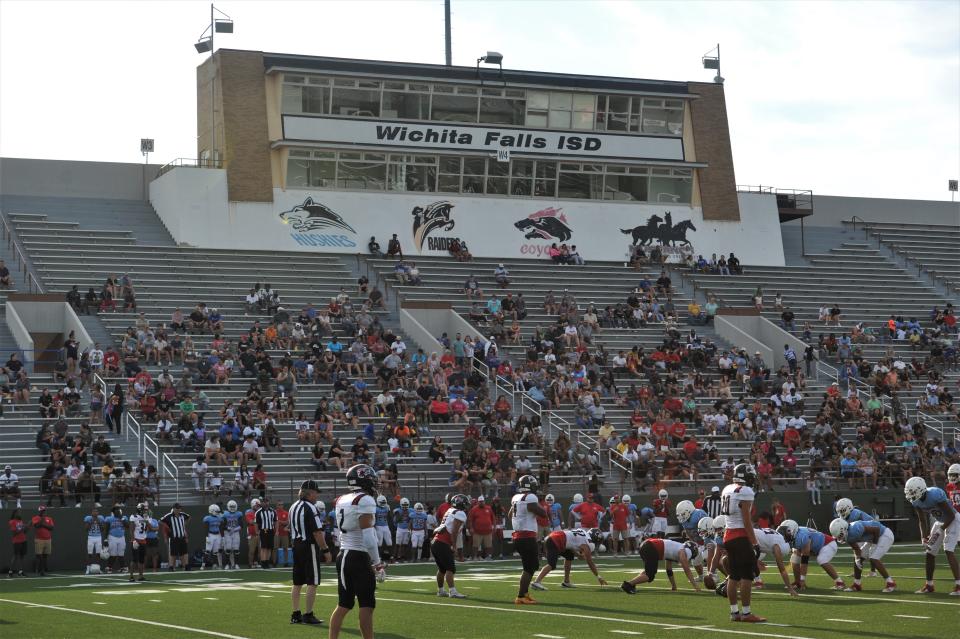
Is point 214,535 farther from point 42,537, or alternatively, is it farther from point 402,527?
point 402,527

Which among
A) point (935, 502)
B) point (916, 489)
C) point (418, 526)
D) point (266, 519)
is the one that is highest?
point (916, 489)

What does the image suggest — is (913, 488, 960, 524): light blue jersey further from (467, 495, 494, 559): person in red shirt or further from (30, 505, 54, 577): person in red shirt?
(30, 505, 54, 577): person in red shirt

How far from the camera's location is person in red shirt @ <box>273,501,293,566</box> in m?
27.4

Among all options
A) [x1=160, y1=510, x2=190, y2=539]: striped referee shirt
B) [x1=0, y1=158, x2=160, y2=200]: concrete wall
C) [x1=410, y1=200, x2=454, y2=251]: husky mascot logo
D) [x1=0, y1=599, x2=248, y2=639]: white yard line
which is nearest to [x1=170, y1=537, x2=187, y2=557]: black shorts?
[x1=160, y1=510, x2=190, y2=539]: striped referee shirt

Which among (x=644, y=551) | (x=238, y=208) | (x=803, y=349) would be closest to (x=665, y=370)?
(x=803, y=349)

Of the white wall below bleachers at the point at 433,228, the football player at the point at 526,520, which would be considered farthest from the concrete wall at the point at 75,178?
the football player at the point at 526,520

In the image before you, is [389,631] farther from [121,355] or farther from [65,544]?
[121,355]

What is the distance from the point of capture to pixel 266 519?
26719 millimetres

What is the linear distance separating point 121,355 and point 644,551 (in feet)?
62.1

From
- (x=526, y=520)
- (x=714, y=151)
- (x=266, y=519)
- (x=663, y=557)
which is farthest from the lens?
(x=714, y=151)

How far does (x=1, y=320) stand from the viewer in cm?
3581

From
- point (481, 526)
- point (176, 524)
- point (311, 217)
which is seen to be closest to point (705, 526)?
point (481, 526)

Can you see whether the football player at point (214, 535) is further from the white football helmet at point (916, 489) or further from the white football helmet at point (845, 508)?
the white football helmet at point (916, 489)

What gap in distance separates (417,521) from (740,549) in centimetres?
1392
